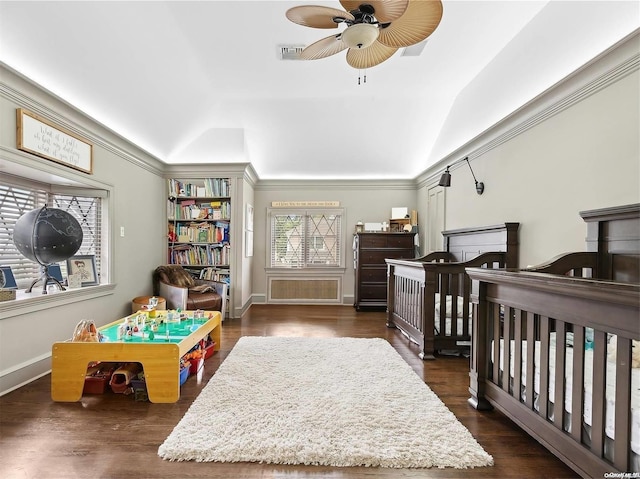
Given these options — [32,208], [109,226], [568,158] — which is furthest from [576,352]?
[32,208]

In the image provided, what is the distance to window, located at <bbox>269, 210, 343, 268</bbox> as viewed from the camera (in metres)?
5.79

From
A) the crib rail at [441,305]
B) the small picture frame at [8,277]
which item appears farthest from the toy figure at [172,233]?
the crib rail at [441,305]

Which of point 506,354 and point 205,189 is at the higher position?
point 205,189

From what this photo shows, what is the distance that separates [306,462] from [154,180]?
417 cm

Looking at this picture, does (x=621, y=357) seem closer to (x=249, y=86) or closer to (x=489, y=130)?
(x=489, y=130)

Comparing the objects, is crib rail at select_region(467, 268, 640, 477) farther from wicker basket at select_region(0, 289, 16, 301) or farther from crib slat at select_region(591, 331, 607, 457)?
wicker basket at select_region(0, 289, 16, 301)

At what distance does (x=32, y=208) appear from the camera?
294 cm

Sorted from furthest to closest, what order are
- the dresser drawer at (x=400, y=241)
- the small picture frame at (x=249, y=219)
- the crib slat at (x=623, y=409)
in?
1. the dresser drawer at (x=400, y=241)
2. the small picture frame at (x=249, y=219)
3. the crib slat at (x=623, y=409)

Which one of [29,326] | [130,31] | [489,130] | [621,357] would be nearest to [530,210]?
[489,130]

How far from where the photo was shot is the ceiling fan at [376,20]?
5.43 feet

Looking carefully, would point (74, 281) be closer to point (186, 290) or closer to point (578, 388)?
point (186, 290)

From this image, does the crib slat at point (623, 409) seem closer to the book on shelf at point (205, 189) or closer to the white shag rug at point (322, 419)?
the white shag rug at point (322, 419)

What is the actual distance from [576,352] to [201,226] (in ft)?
14.9

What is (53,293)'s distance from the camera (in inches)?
103
